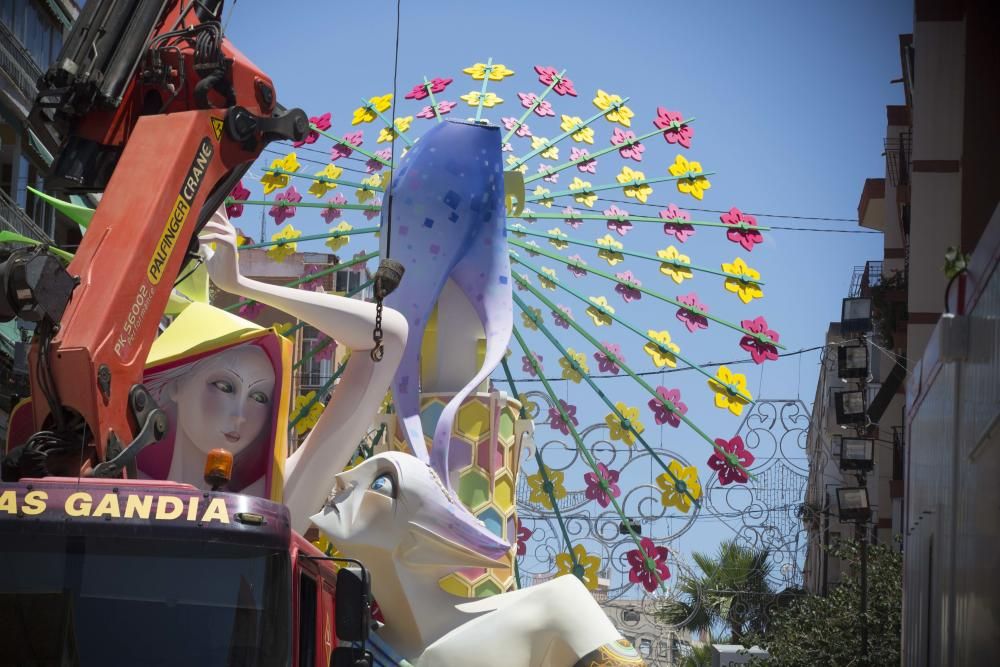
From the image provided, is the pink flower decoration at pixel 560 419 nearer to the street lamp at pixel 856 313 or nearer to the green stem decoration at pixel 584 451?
the green stem decoration at pixel 584 451

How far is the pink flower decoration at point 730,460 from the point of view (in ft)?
78.2

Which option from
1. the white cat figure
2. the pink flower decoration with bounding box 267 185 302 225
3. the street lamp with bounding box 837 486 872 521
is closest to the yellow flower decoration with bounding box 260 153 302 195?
the pink flower decoration with bounding box 267 185 302 225

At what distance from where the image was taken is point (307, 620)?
10.3m

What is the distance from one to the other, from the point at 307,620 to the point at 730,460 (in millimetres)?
14186

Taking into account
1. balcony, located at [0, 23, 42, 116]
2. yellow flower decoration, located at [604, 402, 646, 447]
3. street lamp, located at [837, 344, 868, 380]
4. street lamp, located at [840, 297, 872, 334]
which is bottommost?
yellow flower decoration, located at [604, 402, 646, 447]

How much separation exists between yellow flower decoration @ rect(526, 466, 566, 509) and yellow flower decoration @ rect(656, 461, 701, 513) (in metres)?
1.59

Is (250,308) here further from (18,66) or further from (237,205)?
(18,66)

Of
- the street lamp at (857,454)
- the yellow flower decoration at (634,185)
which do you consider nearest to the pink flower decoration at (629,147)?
the yellow flower decoration at (634,185)

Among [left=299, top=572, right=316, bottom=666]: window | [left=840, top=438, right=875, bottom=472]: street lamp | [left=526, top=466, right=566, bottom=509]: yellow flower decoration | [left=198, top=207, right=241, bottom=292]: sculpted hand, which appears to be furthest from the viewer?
[left=840, top=438, right=875, bottom=472]: street lamp

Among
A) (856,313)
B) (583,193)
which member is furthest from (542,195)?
(856,313)

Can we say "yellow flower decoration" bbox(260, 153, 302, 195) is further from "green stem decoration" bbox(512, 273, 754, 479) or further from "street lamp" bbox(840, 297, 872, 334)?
"street lamp" bbox(840, 297, 872, 334)

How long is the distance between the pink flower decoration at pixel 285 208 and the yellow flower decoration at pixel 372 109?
1.35 m

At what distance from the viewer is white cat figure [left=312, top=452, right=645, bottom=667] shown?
15852 mm

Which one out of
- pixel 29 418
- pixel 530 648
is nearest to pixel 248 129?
pixel 29 418
